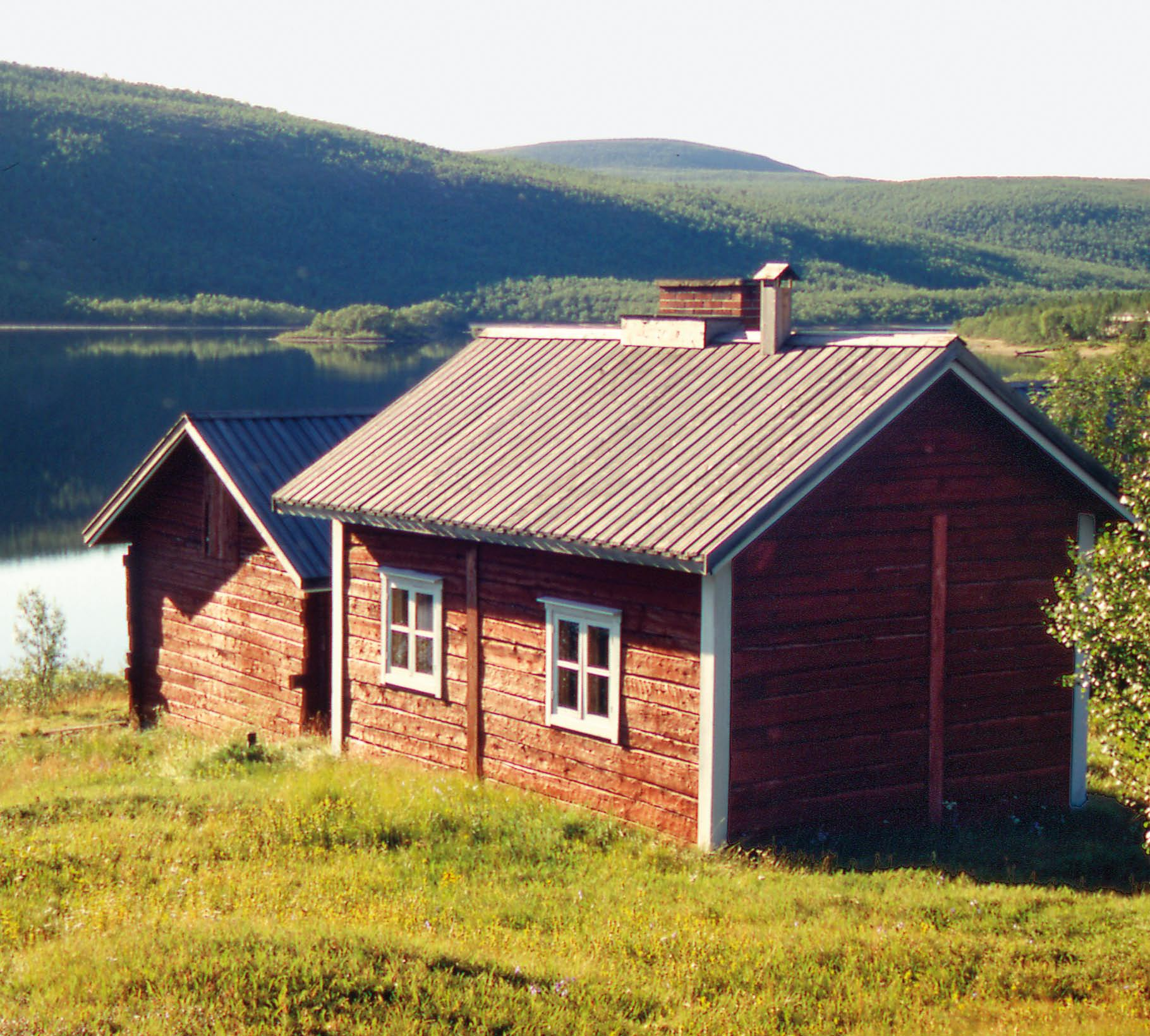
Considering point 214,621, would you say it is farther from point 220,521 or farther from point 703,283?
point 703,283

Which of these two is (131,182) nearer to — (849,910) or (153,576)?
(153,576)

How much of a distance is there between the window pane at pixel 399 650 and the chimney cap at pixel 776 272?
560cm

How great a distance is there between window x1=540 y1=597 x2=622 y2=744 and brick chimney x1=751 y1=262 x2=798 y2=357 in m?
3.53

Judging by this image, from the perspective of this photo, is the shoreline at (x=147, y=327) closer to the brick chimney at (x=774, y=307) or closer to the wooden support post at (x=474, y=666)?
the wooden support post at (x=474, y=666)

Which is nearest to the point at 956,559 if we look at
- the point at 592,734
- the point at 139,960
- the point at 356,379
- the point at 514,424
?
the point at 592,734

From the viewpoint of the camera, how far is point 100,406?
89.1 m

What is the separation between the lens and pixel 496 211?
159 meters

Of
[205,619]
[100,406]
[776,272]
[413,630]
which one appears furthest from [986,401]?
[100,406]

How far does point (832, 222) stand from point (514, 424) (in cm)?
15085

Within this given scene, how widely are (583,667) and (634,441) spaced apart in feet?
7.79

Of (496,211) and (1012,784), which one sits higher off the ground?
(496,211)

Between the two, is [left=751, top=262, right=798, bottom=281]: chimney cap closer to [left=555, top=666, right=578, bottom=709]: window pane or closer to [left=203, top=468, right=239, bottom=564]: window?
[left=555, top=666, right=578, bottom=709]: window pane

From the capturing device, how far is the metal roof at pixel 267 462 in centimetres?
1872

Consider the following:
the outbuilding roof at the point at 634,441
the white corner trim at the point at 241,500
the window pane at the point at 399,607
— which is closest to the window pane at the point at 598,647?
the outbuilding roof at the point at 634,441
